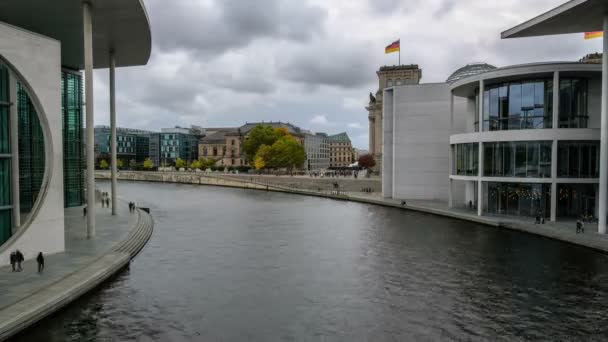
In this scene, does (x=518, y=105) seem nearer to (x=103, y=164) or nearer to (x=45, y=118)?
(x=45, y=118)

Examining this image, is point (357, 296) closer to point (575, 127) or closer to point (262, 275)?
point (262, 275)

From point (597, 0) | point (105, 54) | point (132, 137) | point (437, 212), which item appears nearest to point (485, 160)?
point (437, 212)

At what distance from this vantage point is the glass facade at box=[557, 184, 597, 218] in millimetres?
36750

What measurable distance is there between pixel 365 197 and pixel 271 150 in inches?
1905

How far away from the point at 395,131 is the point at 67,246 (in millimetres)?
42067

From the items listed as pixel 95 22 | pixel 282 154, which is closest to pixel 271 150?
pixel 282 154

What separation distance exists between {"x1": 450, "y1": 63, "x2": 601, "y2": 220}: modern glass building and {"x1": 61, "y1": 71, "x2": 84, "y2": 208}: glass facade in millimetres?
40785

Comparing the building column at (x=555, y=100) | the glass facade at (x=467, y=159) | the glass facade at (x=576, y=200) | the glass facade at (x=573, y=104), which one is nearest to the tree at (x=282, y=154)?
the glass facade at (x=467, y=159)

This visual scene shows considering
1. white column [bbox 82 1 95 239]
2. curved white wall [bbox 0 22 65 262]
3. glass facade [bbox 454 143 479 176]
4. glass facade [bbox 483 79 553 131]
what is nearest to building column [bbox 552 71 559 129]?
glass facade [bbox 483 79 553 131]

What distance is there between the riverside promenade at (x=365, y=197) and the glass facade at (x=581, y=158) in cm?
431

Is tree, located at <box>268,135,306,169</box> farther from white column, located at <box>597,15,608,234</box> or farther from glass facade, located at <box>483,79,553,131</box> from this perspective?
white column, located at <box>597,15,608,234</box>

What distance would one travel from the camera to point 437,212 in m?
43.3

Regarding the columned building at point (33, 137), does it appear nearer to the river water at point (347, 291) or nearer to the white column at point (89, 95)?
the white column at point (89, 95)

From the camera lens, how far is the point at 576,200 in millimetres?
37219
